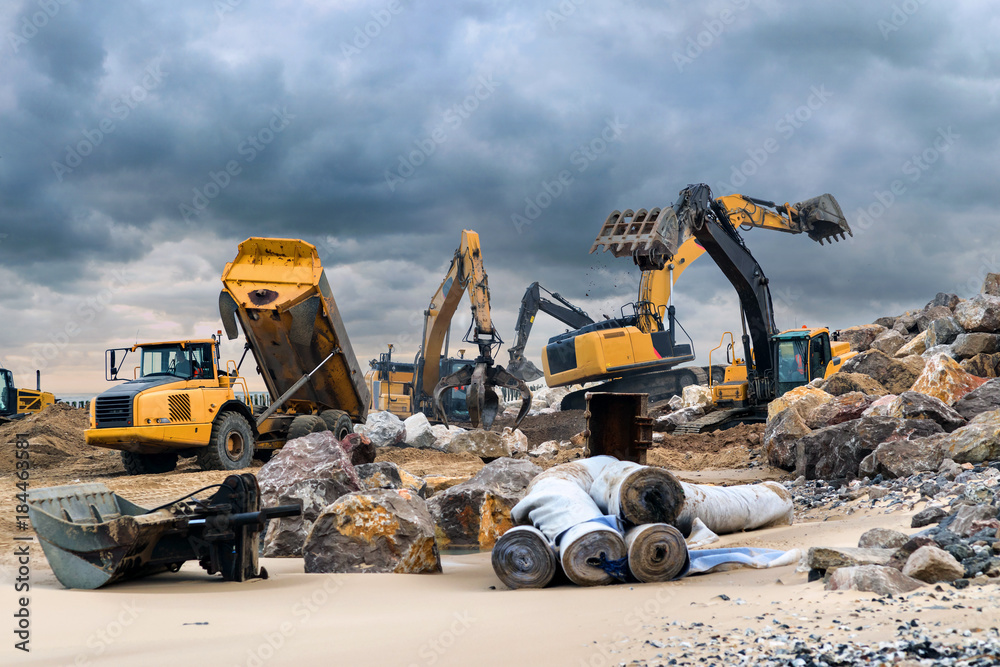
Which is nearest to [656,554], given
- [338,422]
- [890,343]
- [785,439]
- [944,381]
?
[785,439]

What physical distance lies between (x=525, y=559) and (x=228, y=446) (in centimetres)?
839

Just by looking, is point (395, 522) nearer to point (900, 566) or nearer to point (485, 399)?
point (900, 566)

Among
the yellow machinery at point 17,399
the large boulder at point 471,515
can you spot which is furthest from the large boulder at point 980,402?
the yellow machinery at point 17,399

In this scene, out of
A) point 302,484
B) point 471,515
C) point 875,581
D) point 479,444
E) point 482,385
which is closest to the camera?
point 875,581

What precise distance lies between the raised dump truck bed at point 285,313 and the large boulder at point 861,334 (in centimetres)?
1648

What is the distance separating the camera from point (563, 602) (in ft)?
14.2

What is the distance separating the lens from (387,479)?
852cm

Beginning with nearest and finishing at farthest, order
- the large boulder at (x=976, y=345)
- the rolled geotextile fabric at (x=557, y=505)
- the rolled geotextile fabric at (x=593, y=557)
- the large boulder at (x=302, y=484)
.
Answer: the rolled geotextile fabric at (x=593, y=557)
the rolled geotextile fabric at (x=557, y=505)
the large boulder at (x=302, y=484)
the large boulder at (x=976, y=345)

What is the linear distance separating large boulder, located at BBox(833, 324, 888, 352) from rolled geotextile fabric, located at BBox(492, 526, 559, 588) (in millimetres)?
21048

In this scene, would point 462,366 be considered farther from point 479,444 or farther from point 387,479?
point 387,479

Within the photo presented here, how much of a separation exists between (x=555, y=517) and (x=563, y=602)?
2.78ft

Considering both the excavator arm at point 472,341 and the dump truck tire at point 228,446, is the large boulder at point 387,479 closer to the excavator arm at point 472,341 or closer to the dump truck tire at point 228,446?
the dump truck tire at point 228,446

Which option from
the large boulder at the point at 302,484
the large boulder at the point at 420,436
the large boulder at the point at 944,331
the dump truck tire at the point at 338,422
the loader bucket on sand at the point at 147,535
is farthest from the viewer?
the large boulder at the point at 944,331

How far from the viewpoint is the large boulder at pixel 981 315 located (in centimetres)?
1725
